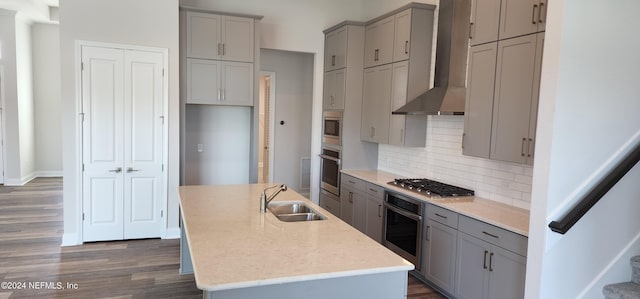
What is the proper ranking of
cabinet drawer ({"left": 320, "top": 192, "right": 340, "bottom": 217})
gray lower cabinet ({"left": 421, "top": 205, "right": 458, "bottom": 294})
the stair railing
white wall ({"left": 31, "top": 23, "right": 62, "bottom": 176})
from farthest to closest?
1. white wall ({"left": 31, "top": 23, "right": 62, "bottom": 176})
2. cabinet drawer ({"left": 320, "top": 192, "right": 340, "bottom": 217})
3. gray lower cabinet ({"left": 421, "top": 205, "right": 458, "bottom": 294})
4. the stair railing

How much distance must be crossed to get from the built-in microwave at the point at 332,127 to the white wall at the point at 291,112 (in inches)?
46.1

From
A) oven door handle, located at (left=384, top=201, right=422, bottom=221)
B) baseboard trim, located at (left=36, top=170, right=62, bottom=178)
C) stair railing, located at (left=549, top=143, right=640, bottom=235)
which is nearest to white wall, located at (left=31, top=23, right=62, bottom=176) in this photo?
baseboard trim, located at (left=36, top=170, right=62, bottom=178)

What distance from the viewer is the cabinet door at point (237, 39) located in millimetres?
5137

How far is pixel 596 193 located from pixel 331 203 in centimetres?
372

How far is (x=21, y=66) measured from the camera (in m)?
7.89

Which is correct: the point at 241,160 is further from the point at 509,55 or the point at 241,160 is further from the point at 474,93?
the point at 509,55

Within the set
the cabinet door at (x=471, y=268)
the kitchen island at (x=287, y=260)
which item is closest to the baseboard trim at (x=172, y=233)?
the kitchen island at (x=287, y=260)

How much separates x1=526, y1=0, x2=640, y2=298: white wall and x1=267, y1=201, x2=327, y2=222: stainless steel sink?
5.06 ft

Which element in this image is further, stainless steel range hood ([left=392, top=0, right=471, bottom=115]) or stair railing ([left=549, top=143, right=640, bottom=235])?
stainless steel range hood ([left=392, top=0, right=471, bottom=115])

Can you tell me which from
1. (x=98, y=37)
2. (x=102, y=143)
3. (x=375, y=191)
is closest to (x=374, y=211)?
(x=375, y=191)

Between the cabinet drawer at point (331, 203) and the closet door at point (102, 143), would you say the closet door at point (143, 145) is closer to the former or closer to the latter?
the closet door at point (102, 143)

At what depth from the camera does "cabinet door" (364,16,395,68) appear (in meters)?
4.84

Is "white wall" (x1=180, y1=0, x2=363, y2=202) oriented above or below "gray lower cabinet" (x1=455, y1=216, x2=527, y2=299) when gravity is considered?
above

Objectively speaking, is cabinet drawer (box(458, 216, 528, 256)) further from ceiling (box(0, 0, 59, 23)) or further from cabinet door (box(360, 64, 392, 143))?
ceiling (box(0, 0, 59, 23))
